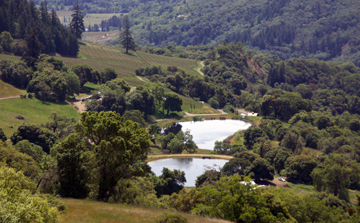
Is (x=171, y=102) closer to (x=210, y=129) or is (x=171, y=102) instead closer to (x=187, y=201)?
(x=210, y=129)

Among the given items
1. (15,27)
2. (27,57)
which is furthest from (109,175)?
(15,27)

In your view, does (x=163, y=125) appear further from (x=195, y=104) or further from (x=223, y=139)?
(x=195, y=104)

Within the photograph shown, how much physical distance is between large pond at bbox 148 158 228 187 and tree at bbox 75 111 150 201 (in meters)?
35.5

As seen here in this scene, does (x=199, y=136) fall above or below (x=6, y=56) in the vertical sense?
below

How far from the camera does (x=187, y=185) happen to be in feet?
238

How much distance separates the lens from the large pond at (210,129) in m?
118

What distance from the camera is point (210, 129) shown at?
13325cm

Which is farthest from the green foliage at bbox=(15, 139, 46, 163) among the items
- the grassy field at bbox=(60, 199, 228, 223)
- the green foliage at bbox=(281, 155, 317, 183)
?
the green foliage at bbox=(281, 155, 317, 183)

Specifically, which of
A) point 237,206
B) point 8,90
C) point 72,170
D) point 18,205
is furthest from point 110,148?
point 8,90

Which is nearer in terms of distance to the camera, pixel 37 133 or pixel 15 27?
pixel 37 133

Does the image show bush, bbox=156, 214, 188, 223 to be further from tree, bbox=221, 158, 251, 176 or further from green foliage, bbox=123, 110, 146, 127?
green foliage, bbox=123, 110, 146, 127

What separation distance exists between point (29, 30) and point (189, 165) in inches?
4296

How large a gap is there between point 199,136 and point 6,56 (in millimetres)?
83541

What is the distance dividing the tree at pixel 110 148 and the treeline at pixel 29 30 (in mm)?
102057
